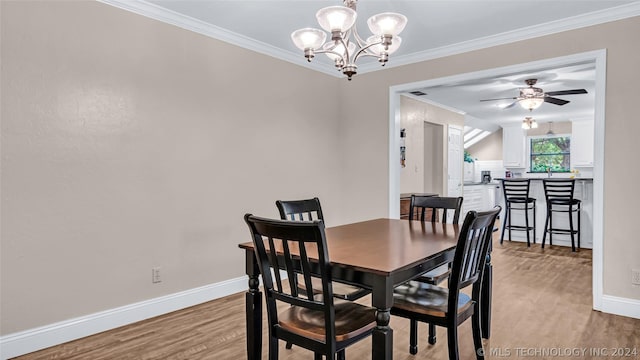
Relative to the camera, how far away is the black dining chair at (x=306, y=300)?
155 centimetres

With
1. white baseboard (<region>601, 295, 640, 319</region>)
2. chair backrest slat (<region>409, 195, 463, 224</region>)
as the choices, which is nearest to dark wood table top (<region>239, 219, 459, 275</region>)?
chair backrest slat (<region>409, 195, 463, 224</region>)

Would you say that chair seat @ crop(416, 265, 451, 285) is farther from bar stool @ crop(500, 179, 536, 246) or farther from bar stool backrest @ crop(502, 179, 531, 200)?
bar stool backrest @ crop(502, 179, 531, 200)

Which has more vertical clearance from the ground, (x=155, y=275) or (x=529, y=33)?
(x=529, y=33)

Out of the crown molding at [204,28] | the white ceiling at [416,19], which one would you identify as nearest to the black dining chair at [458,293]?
the white ceiling at [416,19]

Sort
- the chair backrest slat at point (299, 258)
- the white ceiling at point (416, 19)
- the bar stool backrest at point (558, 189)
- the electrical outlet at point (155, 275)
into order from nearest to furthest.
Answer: the chair backrest slat at point (299, 258)
the white ceiling at point (416, 19)
the electrical outlet at point (155, 275)
the bar stool backrest at point (558, 189)

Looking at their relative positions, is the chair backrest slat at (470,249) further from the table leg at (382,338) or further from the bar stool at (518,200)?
the bar stool at (518,200)

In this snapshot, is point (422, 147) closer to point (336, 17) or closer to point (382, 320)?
point (336, 17)

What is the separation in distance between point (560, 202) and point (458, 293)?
4.59 meters

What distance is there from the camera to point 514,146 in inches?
388

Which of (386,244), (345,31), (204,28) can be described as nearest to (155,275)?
(386,244)

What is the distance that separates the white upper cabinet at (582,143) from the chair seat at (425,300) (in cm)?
854

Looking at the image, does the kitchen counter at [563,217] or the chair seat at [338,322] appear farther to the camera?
the kitchen counter at [563,217]

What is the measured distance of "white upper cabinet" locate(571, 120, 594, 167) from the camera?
29.1ft

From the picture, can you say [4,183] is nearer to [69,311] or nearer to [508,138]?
[69,311]
